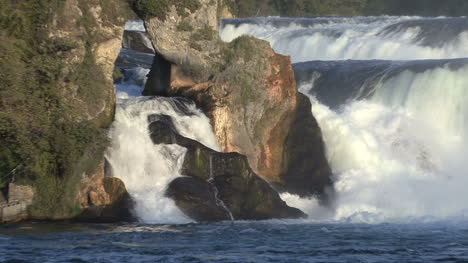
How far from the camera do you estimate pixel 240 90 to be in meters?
31.1

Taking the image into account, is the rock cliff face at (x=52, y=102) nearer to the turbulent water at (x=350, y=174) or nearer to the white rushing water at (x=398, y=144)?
the turbulent water at (x=350, y=174)

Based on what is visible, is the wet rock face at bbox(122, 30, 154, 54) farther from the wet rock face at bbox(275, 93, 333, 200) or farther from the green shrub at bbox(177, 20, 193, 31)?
the green shrub at bbox(177, 20, 193, 31)

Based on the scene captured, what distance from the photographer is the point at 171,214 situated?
25.2 m

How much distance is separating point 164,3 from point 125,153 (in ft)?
17.1

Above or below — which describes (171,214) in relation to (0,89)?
below

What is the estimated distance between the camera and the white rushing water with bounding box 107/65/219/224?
25406 millimetres

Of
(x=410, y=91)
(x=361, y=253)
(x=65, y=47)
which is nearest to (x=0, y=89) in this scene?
(x=65, y=47)

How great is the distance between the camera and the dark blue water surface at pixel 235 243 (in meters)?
19.1

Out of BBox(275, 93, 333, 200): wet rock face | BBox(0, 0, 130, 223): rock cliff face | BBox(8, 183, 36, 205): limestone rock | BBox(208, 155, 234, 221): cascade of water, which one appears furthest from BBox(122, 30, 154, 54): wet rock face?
BBox(8, 183, 36, 205): limestone rock

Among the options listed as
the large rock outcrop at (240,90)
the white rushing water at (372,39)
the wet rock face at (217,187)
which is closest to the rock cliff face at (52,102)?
the wet rock face at (217,187)

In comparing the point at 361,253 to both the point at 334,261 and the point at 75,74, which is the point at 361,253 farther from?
the point at 75,74

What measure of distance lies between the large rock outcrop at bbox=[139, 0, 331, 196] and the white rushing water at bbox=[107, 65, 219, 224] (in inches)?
59.2

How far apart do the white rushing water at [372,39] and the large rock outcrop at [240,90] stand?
1691 centimetres

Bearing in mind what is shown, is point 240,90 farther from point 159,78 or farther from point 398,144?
point 398,144
